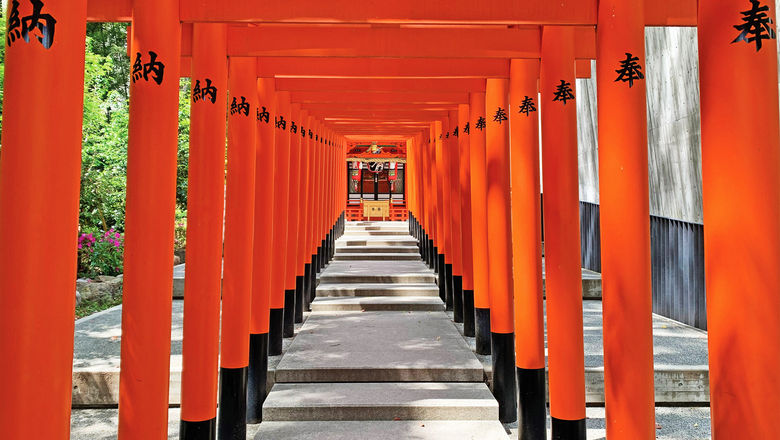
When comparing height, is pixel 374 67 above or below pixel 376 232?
above

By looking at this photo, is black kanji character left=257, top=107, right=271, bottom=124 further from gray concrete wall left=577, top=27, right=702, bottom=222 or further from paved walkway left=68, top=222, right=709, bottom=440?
gray concrete wall left=577, top=27, right=702, bottom=222

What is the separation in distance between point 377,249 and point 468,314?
20.7ft

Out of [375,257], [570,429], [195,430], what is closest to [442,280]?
[375,257]

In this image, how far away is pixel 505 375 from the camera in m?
5.20

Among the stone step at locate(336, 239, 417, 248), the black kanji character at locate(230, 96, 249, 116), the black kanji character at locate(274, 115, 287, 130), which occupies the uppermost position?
the black kanji character at locate(274, 115, 287, 130)

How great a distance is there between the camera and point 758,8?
2.12 m

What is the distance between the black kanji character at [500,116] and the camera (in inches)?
202

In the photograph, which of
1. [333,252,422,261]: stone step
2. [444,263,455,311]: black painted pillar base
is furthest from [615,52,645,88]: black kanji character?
[333,252,422,261]: stone step

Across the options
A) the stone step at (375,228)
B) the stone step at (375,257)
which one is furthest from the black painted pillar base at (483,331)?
the stone step at (375,228)

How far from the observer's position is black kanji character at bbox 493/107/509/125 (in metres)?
5.13

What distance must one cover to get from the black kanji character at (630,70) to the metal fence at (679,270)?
216 inches

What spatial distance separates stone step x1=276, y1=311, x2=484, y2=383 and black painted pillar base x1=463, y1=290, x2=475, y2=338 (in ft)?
0.53

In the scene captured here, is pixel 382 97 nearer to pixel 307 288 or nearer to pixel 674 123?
pixel 307 288

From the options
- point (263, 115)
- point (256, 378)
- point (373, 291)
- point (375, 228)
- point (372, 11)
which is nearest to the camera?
point (372, 11)
